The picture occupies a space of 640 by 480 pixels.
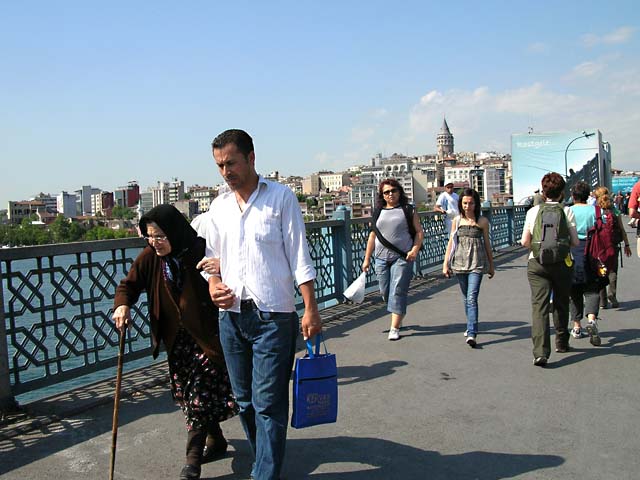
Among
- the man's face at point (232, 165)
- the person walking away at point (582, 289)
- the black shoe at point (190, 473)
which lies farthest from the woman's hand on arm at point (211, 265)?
the person walking away at point (582, 289)

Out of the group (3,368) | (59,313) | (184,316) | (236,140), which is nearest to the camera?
(236,140)

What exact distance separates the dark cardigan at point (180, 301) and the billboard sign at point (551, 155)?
38.1 meters

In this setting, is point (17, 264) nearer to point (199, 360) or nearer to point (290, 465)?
point (199, 360)

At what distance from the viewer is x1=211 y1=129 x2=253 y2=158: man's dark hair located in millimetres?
3195

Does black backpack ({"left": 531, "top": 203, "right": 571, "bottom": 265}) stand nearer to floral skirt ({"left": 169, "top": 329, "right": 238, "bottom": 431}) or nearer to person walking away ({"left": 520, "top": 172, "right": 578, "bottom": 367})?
person walking away ({"left": 520, "top": 172, "right": 578, "bottom": 367})

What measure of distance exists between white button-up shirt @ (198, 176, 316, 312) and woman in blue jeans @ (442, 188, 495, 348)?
395 cm

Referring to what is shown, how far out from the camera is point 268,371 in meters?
3.20

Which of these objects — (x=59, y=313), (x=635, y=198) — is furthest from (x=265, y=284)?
(x=635, y=198)

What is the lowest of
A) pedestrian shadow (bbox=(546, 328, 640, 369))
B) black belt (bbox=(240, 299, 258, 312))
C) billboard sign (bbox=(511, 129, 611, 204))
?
pedestrian shadow (bbox=(546, 328, 640, 369))

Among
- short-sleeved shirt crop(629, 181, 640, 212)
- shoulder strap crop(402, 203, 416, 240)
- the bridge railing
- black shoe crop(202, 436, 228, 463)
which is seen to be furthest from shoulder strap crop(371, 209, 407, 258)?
short-sleeved shirt crop(629, 181, 640, 212)

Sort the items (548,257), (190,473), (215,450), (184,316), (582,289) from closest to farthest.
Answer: (190,473) → (184,316) → (215,450) → (548,257) → (582,289)

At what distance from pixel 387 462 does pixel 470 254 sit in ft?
11.6

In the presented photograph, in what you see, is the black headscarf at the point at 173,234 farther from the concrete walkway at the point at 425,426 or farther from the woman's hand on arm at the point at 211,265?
the concrete walkway at the point at 425,426

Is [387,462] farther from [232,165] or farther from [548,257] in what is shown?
[548,257]
